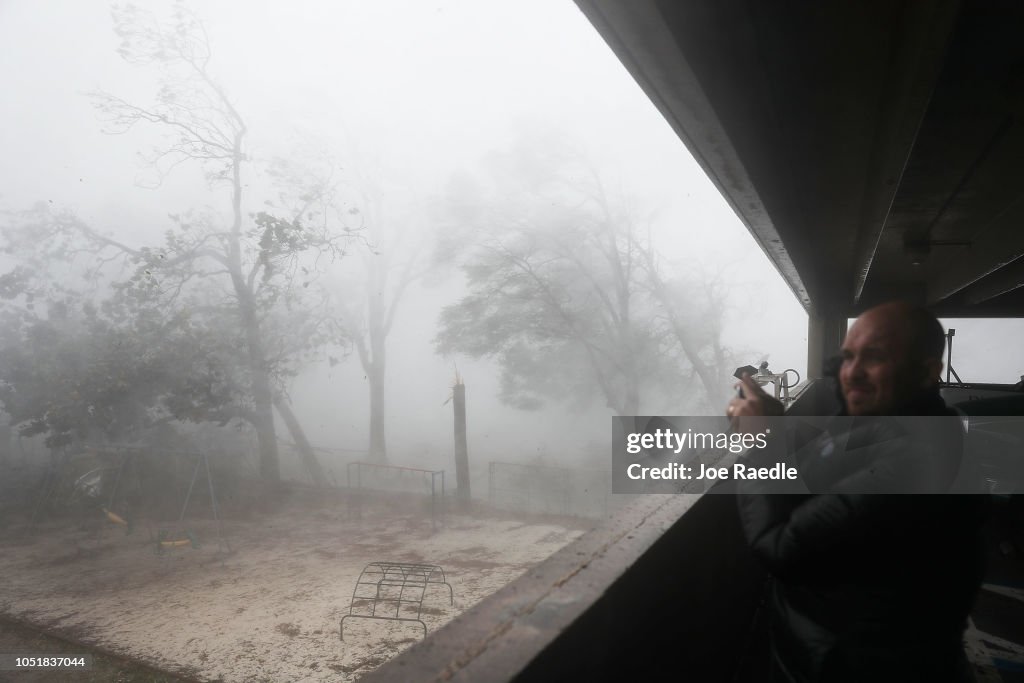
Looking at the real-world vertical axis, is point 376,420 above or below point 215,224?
below

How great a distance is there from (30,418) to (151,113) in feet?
77.8

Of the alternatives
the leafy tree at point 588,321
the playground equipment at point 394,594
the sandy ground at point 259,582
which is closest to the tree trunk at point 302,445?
the sandy ground at point 259,582

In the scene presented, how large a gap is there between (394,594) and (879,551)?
13.7 m

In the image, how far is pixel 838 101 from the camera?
2.21m

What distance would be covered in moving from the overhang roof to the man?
3.39 ft

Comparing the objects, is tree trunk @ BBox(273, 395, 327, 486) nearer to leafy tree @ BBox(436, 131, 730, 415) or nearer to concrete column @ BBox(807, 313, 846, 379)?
leafy tree @ BBox(436, 131, 730, 415)

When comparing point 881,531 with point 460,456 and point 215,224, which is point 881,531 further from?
point 215,224

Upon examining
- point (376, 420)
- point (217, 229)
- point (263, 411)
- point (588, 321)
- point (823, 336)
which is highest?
point (217, 229)

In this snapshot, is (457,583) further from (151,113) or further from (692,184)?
(692,184)

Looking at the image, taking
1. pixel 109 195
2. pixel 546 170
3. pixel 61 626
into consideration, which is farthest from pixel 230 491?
pixel 546 170

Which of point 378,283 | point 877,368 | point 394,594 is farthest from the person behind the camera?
point 378,283

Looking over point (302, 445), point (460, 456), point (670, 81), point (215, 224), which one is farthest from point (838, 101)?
point (215, 224)

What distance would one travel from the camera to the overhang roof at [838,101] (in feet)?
5.41

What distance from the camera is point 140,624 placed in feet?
41.9
